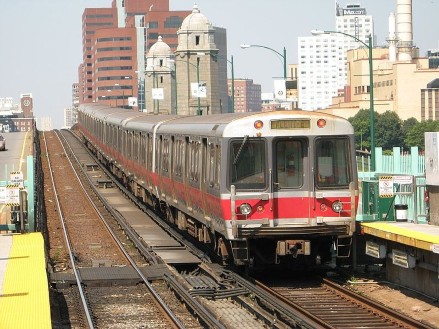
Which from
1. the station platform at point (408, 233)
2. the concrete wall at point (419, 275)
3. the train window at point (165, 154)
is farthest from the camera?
the train window at point (165, 154)

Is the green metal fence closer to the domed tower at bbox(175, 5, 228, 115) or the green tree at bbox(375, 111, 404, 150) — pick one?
the domed tower at bbox(175, 5, 228, 115)

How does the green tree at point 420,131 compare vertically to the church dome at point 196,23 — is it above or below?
below

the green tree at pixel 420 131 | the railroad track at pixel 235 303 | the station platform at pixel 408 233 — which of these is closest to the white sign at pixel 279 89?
the railroad track at pixel 235 303

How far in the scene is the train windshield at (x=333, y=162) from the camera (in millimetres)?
19812

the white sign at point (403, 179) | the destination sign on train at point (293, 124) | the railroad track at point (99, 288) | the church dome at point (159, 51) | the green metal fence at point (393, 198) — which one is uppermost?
the church dome at point (159, 51)

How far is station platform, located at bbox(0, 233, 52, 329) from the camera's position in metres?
14.5

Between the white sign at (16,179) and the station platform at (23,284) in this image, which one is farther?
the white sign at (16,179)

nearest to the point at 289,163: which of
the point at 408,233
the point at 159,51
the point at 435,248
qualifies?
the point at 408,233

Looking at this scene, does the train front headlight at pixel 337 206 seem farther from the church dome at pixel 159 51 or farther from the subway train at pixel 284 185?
the church dome at pixel 159 51

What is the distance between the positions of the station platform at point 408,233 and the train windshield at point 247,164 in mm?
2166

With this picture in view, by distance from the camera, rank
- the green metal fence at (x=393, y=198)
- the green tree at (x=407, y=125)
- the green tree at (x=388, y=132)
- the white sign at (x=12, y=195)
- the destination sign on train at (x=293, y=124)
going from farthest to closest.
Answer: the green tree at (x=407, y=125) < the green tree at (x=388, y=132) < the white sign at (x=12, y=195) < the green metal fence at (x=393, y=198) < the destination sign on train at (x=293, y=124)

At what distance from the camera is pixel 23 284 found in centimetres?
1762

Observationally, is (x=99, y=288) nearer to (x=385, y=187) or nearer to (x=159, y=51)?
(x=385, y=187)

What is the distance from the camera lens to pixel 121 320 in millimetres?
17141
